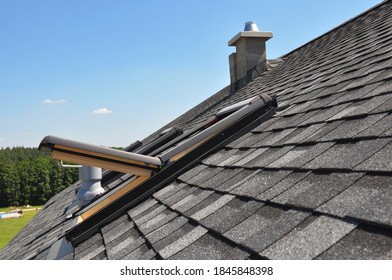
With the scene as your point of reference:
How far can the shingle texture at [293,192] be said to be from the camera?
4.62ft

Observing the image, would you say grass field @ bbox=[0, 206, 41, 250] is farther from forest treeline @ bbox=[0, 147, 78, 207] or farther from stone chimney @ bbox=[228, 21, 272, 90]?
stone chimney @ bbox=[228, 21, 272, 90]

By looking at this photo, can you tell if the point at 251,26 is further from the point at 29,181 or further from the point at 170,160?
the point at 29,181

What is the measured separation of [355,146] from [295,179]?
0.39 metres

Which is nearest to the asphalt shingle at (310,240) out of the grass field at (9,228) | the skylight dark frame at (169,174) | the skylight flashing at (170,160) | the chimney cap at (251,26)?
the skylight flashing at (170,160)

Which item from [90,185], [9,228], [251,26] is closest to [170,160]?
[90,185]

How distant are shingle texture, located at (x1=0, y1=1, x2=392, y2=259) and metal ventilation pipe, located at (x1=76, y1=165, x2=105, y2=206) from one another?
190cm

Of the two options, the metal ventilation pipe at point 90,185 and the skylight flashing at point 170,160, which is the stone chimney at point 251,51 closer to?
the metal ventilation pipe at point 90,185

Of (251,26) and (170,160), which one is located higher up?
(251,26)

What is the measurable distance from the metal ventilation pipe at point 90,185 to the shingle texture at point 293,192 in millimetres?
1903

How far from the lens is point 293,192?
1.88 m

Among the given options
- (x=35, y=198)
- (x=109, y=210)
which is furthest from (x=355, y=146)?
(x=35, y=198)

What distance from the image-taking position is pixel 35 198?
66812 mm

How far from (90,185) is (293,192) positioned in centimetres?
383

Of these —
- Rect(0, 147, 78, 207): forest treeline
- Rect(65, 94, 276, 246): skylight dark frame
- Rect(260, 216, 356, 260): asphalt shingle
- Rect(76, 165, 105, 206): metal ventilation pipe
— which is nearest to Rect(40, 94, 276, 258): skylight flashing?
Rect(65, 94, 276, 246): skylight dark frame
